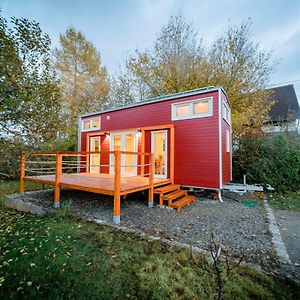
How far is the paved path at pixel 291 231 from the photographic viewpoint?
276 centimetres

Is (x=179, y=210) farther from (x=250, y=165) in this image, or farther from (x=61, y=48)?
(x=61, y=48)

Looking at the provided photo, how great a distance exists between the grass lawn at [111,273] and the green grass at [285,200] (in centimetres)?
437

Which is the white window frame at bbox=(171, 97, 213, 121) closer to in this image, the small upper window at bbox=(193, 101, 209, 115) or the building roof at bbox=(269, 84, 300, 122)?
the small upper window at bbox=(193, 101, 209, 115)

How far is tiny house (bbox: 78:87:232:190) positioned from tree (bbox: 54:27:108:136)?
21.7ft

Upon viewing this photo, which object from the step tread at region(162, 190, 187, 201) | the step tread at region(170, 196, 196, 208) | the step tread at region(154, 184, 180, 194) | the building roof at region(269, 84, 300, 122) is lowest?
the step tread at region(170, 196, 196, 208)

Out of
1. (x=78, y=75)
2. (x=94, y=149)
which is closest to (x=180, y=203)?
(x=94, y=149)

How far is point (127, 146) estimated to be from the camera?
807 cm

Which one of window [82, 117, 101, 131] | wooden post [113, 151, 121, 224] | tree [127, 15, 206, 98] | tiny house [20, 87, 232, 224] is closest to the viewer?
wooden post [113, 151, 121, 224]

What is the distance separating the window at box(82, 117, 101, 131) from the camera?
930 centimetres

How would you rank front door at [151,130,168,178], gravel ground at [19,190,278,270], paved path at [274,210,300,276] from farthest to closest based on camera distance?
1. front door at [151,130,168,178]
2. gravel ground at [19,190,278,270]
3. paved path at [274,210,300,276]

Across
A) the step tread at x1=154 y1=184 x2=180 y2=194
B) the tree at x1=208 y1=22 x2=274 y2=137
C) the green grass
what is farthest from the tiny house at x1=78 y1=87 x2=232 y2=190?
the tree at x1=208 y1=22 x2=274 y2=137

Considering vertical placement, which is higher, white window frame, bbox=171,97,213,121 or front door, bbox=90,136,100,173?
white window frame, bbox=171,97,213,121

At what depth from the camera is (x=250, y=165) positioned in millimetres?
8531

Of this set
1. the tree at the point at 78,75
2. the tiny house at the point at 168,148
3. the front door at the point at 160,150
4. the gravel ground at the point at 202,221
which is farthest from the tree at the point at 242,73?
the tree at the point at 78,75
